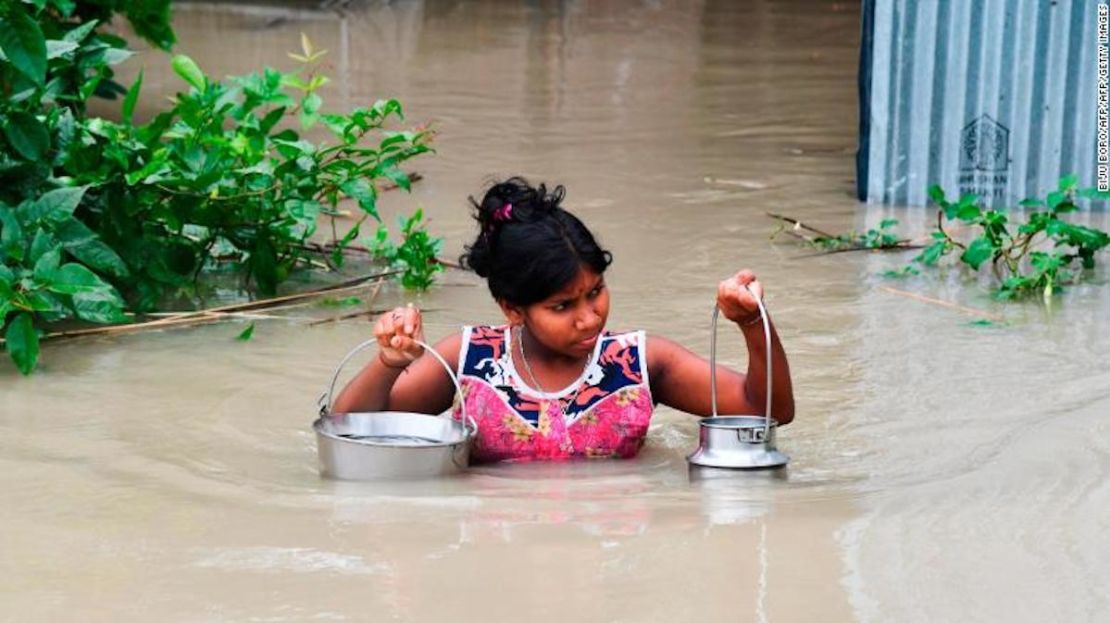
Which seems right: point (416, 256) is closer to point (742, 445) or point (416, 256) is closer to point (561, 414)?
point (561, 414)

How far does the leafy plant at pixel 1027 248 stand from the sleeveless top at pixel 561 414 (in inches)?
76.9

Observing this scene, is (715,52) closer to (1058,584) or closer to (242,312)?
(242,312)

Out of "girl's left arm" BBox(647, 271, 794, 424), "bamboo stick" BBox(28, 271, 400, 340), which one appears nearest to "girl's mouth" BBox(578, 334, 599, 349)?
"girl's left arm" BBox(647, 271, 794, 424)

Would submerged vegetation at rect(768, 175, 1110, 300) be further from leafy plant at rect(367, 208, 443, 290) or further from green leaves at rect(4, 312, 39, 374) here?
green leaves at rect(4, 312, 39, 374)

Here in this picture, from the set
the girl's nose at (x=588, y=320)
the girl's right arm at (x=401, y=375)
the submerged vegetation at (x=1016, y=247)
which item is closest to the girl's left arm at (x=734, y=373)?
the girl's nose at (x=588, y=320)

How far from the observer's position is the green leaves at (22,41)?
14.9 ft

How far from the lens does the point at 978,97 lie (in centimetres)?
711

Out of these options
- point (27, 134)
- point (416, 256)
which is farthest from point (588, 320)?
point (27, 134)

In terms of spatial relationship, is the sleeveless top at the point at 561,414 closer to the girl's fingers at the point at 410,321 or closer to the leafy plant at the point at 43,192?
the girl's fingers at the point at 410,321

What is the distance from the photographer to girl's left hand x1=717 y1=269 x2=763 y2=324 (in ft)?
11.8

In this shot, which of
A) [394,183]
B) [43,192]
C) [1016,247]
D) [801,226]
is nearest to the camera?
[43,192]

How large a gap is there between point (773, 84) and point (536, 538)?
24.9 feet

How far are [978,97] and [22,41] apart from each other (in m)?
3.99

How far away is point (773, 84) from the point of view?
1051 centimetres
